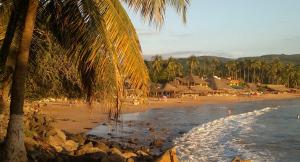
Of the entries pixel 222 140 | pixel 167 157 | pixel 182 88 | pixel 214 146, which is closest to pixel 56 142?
pixel 167 157

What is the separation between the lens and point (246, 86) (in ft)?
342

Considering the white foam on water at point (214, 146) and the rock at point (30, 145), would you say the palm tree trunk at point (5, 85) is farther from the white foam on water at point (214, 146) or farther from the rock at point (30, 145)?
the white foam on water at point (214, 146)

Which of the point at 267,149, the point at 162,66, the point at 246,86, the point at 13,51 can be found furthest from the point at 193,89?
the point at 13,51

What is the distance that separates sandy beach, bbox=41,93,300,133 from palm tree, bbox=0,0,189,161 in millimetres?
4895

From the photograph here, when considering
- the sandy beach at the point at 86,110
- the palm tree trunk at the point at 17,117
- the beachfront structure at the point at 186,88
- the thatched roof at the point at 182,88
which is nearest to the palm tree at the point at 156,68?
the beachfront structure at the point at 186,88

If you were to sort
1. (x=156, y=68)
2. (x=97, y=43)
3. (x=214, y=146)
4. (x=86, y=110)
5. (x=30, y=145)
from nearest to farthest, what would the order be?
(x=97, y=43), (x=30, y=145), (x=214, y=146), (x=86, y=110), (x=156, y=68)

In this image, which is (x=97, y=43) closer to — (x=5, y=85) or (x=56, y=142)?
(x=5, y=85)

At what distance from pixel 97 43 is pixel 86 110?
3673 centimetres

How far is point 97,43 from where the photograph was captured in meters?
6.36

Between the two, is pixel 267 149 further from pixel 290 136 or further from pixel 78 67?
pixel 78 67

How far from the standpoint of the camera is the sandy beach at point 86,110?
2873 cm

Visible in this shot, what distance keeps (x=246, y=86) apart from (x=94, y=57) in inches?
3968

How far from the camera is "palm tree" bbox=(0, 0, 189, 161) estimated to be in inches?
242

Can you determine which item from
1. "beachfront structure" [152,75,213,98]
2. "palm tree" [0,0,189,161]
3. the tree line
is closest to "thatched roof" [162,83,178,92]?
"beachfront structure" [152,75,213,98]
